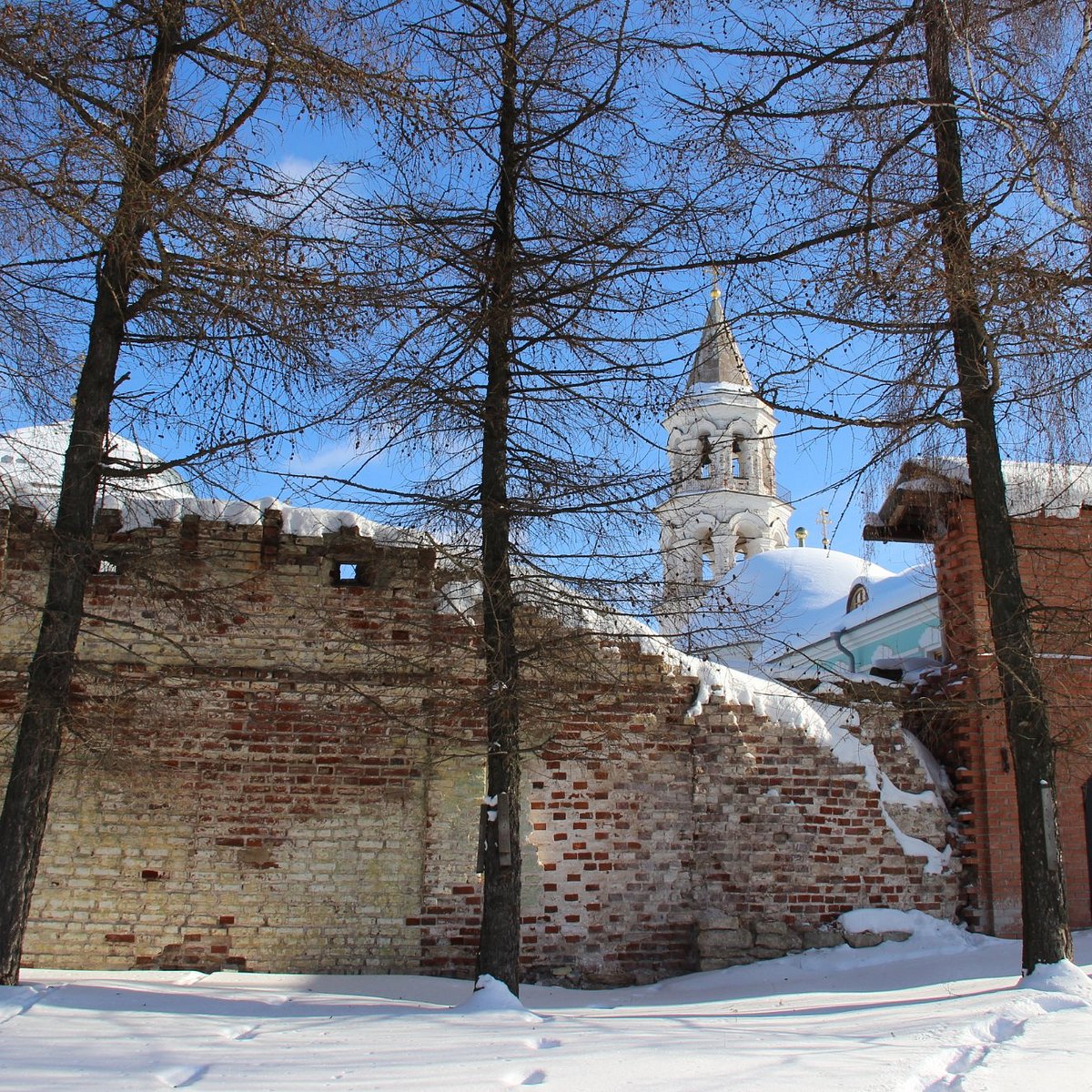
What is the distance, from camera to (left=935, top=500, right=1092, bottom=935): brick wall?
882 centimetres

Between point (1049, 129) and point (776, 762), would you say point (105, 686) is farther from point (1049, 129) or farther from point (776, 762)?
point (1049, 129)

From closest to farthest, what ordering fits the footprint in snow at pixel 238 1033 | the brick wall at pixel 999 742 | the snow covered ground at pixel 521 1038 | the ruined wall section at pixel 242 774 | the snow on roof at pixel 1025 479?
the snow covered ground at pixel 521 1038 → the footprint in snow at pixel 238 1033 → the snow on roof at pixel 1025 479 → the ruined wall section at pixel 242 774 → the brick wall at pixel 999 742

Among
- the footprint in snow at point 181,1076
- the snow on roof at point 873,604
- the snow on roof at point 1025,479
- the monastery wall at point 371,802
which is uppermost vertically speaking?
the snow on roof at point 873,604

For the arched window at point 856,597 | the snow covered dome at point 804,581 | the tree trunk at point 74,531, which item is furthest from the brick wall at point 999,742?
the arched window at point 856,597

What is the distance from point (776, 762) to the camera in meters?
8.88

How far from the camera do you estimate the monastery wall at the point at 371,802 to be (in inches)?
301

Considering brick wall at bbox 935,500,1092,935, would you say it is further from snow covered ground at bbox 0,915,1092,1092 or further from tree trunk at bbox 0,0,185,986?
tree trunk at bbox 0,0,185,986

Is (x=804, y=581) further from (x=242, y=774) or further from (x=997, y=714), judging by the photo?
(x=242, y=774)

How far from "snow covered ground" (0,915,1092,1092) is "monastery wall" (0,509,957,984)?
2.43 ft

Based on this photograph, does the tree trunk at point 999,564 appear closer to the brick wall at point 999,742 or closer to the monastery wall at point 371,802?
the brick wall at point 999,742

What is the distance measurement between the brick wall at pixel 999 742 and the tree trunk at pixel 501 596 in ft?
13.9

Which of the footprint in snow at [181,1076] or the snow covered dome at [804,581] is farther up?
the snow covered dome at [804,581]

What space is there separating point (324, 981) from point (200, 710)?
2208 millimetres

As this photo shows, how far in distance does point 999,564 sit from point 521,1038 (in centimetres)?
402
